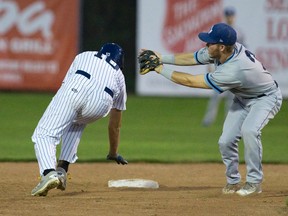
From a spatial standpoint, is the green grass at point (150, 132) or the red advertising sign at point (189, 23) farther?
the red advertising sign at point (189, 23)

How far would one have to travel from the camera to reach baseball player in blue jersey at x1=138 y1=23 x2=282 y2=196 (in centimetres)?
922

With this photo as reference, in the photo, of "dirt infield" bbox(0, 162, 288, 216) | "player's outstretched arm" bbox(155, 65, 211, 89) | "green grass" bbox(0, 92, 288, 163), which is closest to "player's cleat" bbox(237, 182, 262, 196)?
"dirt infield" bbox(0, 162, 288, 216)

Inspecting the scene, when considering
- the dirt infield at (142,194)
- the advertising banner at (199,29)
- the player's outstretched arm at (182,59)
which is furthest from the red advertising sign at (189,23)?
the player's outstretched arm at (182,59)

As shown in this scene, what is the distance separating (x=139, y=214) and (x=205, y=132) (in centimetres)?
808

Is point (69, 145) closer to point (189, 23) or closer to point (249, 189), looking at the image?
point (249, 189)

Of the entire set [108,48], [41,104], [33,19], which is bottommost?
[41,104]

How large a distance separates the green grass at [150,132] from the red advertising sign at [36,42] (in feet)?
1.49

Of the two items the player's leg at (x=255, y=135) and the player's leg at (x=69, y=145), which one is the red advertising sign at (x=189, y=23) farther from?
the player's leg at (x=69, y=145)

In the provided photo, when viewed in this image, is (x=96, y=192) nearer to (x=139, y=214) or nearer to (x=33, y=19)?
(x=139, y=214)

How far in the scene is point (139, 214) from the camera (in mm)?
8234

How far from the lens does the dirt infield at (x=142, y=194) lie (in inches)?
332

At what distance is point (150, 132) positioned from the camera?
16156 millimetres

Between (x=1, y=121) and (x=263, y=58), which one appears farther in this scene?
(x=263, y=58)

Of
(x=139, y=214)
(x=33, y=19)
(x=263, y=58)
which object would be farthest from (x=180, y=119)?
(x=139, y=214)
